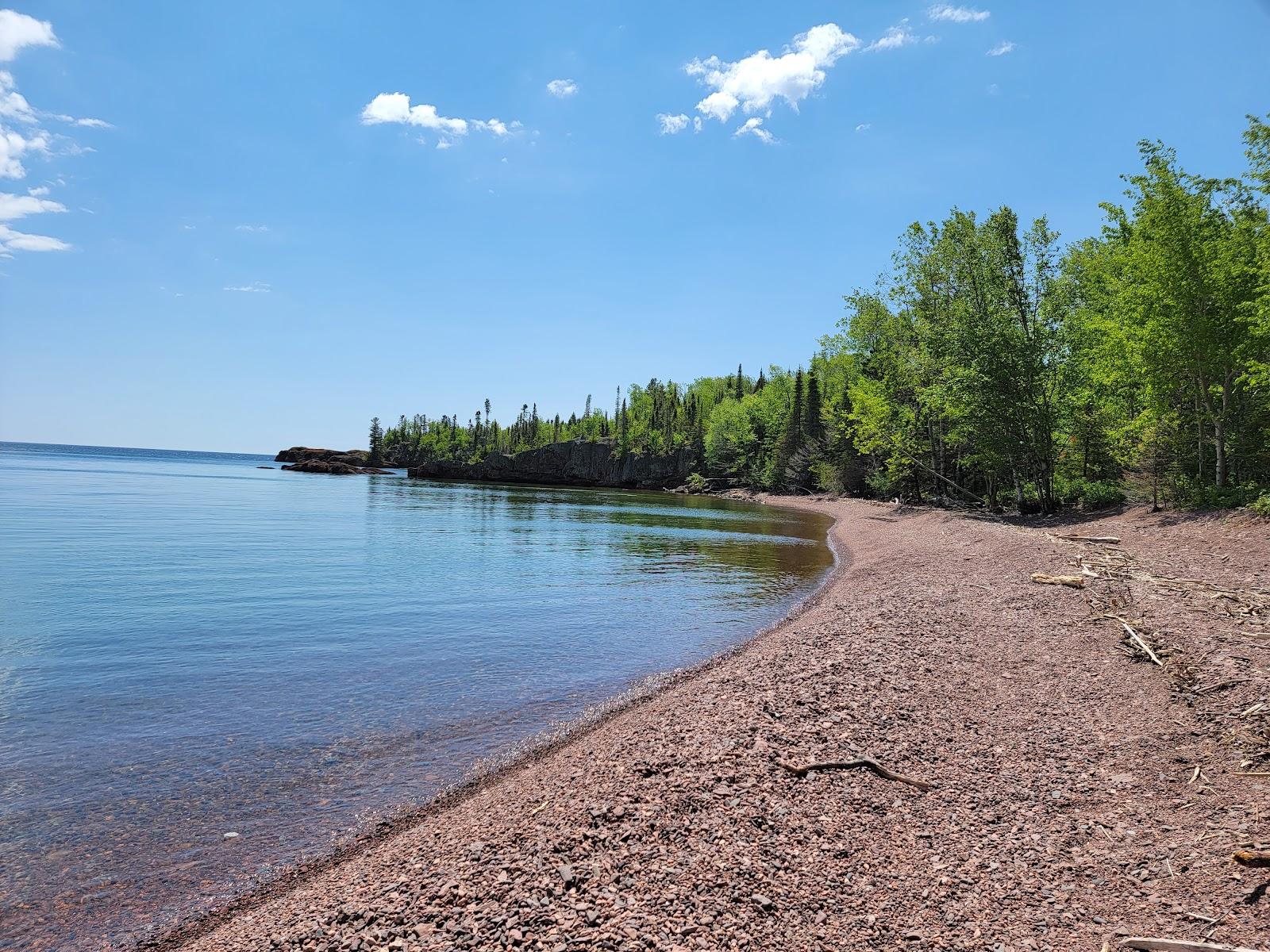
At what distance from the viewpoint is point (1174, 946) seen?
4152 millimetres

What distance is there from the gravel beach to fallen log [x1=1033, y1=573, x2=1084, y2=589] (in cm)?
361

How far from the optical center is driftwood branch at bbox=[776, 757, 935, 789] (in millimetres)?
6852

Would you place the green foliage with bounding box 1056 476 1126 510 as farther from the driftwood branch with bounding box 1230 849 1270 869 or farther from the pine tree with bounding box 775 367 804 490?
the pine tree with bounding box 775 367 804 490

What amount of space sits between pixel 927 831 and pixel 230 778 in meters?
8.37

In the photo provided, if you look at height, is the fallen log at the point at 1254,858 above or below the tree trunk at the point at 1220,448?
below

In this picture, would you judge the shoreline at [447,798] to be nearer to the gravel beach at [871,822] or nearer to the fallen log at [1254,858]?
the gravel beach at [871,822]

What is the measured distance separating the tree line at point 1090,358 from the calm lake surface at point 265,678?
13999 mm

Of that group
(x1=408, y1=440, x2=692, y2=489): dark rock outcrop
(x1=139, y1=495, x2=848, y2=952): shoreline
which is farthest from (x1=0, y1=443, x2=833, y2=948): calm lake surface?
(x1=408, y1=440, x2=692, y2=489): dark rock outcrop

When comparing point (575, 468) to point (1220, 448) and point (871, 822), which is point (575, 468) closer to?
point (1220, 448)

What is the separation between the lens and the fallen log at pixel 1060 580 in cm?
1527

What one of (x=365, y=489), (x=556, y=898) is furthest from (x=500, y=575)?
(x=365, y=489)

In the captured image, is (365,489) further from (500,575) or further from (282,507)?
(500,575)

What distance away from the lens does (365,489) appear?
89562 millimetres

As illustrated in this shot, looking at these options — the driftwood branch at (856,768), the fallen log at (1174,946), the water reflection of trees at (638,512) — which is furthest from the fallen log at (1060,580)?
the water reflection of trees at (638,512)
